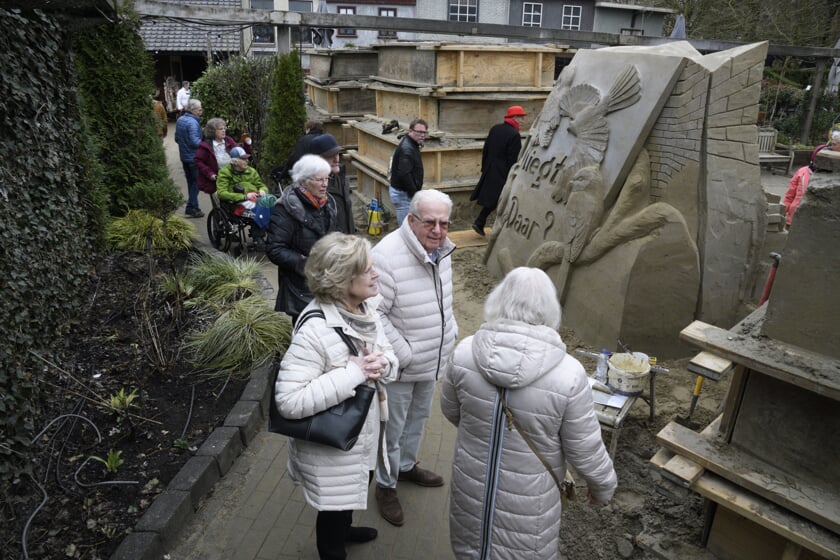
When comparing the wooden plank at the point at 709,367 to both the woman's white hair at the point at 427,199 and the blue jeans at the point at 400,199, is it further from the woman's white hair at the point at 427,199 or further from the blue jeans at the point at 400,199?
the blue jeans at the point at 400,199

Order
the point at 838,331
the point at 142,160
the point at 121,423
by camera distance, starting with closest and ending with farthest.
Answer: the point at 838,331 < the point at 121,423 < the point at 142,160

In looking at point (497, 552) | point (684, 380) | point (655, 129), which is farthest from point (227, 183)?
point (497, 552)

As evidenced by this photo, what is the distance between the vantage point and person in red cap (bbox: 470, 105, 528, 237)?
820 cm

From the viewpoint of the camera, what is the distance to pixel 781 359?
2303mm

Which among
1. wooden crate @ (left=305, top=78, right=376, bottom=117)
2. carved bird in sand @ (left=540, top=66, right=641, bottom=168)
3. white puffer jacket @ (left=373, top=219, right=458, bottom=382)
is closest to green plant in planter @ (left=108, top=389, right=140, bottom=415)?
white puffer jacket @ (left=373, top=219, right=458, bottom=382)

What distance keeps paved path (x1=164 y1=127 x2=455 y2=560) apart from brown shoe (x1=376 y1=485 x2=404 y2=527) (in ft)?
0.15

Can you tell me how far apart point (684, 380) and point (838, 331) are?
2.97 metres

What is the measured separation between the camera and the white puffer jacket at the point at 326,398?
235 centimetres

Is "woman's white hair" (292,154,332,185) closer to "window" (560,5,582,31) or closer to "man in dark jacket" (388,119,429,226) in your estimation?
"man in dark jacket" (388,119,429,226)

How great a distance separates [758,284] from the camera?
5.26m

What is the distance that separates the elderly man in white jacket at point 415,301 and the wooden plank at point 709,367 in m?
1.44

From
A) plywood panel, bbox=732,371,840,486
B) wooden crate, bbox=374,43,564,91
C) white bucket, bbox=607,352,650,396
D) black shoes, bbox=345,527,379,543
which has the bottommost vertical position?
black shoes, bbox=345,527,379,543

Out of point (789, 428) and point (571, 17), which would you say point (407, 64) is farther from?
point (571, 17)

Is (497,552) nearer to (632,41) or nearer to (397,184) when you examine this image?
(397,184)
